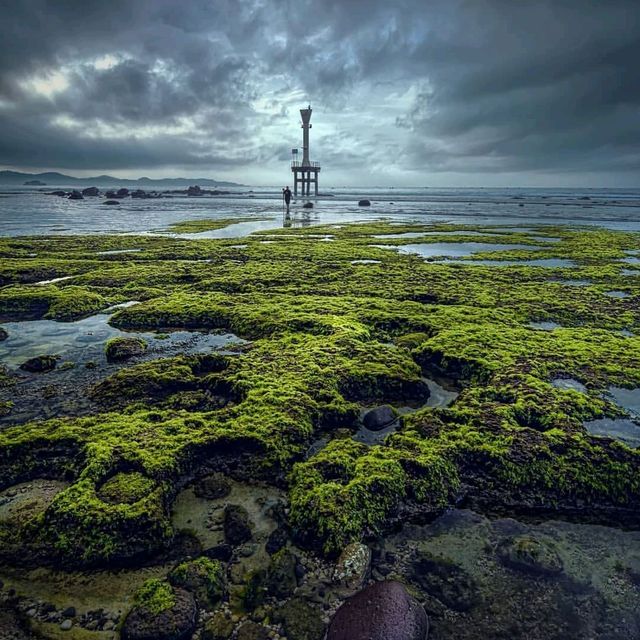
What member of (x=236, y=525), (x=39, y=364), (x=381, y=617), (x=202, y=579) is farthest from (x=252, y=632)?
(x=39, y=364)

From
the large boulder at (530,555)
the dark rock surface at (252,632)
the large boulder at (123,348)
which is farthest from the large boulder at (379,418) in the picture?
the large boulder at (123,348)

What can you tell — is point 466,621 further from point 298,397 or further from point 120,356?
point 120,356

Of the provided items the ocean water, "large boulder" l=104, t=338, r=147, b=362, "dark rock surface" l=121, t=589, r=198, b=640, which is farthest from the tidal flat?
the ocean water

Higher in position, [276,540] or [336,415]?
[336,415]

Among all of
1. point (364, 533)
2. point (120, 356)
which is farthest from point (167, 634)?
point (120, 356)

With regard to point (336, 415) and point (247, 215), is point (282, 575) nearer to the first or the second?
point (336, 415)

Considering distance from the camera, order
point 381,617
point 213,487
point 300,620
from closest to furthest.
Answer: point 381,617 < point 300,620 < point 213,487

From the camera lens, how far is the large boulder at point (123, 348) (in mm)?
10350

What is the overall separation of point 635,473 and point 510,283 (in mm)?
12989

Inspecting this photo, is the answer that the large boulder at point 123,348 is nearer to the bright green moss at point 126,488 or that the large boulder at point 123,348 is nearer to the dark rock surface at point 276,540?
the bright green moss at point 126,488

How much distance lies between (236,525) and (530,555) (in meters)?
3.48

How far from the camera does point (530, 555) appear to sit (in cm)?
526

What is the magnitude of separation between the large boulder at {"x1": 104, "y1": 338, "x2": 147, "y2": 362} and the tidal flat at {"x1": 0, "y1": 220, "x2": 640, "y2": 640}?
0.48 feet

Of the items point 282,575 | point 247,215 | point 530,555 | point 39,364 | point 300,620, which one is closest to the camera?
point 300,620
